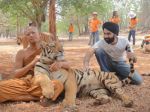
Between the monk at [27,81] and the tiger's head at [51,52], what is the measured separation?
3.1 inches

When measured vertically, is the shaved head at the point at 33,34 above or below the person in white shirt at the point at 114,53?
above

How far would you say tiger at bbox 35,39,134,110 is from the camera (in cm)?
460

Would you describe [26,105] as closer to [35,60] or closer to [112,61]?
[35,60]

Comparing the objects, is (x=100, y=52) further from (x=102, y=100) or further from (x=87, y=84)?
(x=102, y=100)

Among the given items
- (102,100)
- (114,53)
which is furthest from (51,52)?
(114,53)

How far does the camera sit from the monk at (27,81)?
15.4 feet

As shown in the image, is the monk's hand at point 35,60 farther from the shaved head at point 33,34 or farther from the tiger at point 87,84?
the shaved head at point 33,34

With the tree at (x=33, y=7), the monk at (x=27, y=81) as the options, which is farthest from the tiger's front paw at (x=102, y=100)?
the tree at (x=33, y=7)

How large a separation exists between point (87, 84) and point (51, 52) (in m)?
0.80

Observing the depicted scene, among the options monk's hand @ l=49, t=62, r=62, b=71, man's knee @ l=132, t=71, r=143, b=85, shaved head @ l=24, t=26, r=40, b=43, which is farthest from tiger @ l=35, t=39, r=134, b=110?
man's knee @ l=132, t=71, r=143, b=85

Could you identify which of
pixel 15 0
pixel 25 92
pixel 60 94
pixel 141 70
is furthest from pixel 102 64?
pixel 15 0

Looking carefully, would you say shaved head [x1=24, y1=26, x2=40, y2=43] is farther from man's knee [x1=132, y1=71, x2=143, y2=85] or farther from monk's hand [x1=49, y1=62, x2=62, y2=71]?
man's knee [x1=132, y1=71, x2=143, y2=85]

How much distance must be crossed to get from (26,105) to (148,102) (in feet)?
5.54

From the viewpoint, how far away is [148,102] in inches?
195
